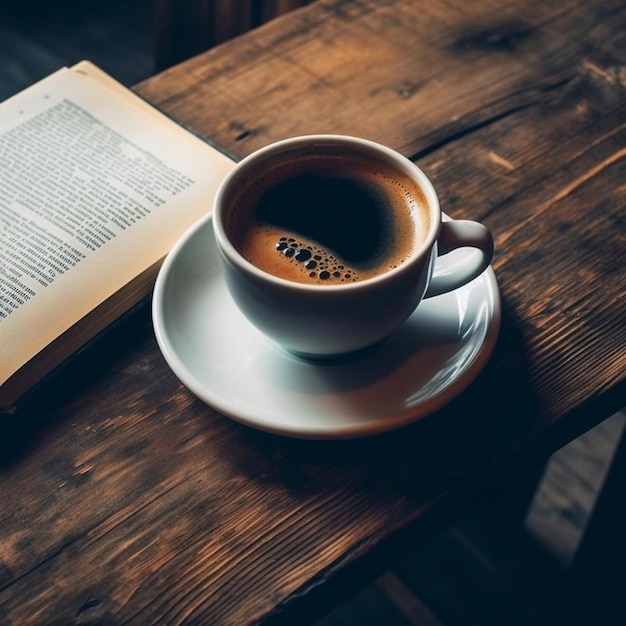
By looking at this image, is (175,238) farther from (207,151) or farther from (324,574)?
(324,574)

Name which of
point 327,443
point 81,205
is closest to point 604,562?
point 327,443

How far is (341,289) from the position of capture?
1.68 ft

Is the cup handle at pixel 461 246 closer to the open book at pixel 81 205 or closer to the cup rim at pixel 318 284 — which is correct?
the cup rim at pixel 318 284

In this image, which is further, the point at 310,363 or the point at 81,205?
the point at 81,205

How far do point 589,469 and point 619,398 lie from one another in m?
0.81

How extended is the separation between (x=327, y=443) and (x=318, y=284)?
0.36ft

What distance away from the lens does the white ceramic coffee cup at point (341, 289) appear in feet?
1.70

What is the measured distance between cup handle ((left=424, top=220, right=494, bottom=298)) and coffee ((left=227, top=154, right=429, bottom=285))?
0.02 m

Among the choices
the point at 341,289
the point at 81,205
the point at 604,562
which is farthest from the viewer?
the point at 604,562

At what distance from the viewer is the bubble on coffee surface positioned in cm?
57

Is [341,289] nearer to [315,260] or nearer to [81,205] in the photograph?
[315,260]

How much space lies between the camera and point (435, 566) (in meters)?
1.18

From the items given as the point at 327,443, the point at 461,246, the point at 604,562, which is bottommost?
the point at 604,562

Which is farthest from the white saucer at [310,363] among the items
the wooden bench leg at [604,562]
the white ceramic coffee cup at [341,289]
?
the wooden bench leg at [604,562]
